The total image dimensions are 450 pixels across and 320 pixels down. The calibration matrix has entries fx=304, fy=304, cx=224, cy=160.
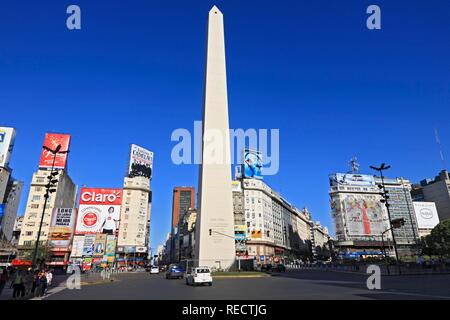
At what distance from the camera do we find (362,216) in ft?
356

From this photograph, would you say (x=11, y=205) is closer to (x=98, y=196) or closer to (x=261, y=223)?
(x=98, y=196)

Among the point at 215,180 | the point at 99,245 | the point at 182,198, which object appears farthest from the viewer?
the point at 182,198

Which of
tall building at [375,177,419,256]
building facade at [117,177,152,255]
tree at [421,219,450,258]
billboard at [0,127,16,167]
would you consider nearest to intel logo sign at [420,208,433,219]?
tall building at [375,177,419,256]

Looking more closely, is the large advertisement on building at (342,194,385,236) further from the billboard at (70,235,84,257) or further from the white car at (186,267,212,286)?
the white car at (186,267,212,286)

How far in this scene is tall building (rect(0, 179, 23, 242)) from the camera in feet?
332

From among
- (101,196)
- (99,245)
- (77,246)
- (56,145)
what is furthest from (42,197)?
(99,245)

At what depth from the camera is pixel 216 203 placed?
3528 centimetres

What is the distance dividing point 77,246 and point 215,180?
5701 centimetres

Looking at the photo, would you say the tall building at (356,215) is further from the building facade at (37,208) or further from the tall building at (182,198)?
the tall building at (182,198)

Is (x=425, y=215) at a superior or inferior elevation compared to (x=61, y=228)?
superior

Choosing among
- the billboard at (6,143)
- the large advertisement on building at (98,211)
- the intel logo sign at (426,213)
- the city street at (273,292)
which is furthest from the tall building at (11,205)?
the intel logo sign at (426,213)

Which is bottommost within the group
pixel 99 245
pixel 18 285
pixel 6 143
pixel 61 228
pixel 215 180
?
pixel 18 285
